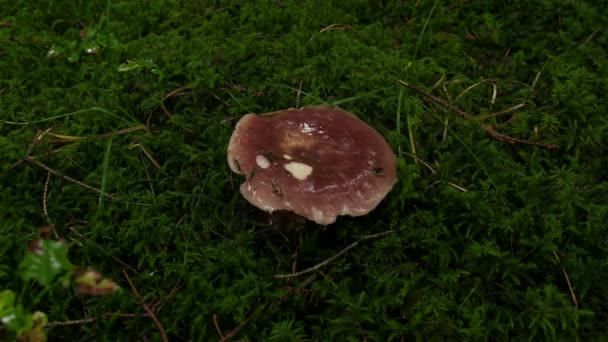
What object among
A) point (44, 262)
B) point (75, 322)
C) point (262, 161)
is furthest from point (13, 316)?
point (262, 161)

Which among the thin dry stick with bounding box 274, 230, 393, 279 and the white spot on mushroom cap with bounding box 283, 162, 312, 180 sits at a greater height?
the white spot on mushroom cap with bounding box 283, 162, 312, 180

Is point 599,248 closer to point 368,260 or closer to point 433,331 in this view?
point 433,331

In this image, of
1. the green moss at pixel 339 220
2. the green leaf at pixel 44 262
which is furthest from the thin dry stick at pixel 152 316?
the green leaf at pixel 44 262

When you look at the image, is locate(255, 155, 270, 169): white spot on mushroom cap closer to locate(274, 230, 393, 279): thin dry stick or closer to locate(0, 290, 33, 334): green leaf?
locate(274, 230, 393, 279): thin dry stick

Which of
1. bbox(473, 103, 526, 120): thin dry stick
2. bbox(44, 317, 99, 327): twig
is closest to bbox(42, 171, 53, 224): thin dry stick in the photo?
bbox(44, 317, 99, 327): twig

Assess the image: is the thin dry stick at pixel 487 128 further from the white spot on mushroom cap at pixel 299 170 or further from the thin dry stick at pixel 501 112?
the white spot on mushroom cap at pixel 299 170

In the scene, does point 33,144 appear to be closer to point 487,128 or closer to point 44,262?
point 44,262
